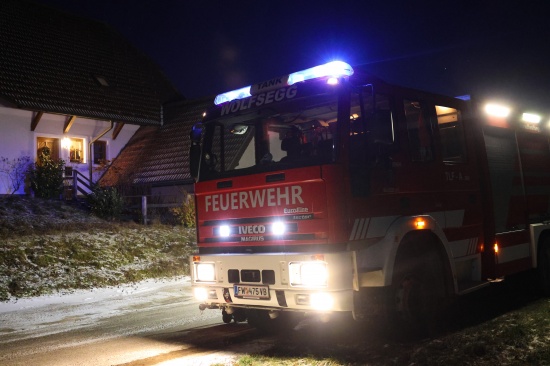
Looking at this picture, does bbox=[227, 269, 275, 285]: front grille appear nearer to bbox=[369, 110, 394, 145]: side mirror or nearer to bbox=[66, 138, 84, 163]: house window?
bbox=[369, 110, 394, 145]: side mirror

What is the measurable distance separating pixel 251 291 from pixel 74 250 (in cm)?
836

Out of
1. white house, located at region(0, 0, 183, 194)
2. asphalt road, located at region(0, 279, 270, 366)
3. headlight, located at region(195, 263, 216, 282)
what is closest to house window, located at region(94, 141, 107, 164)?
white house, located at region(0, 0, 183, 194)

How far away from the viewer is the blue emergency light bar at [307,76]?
586cm

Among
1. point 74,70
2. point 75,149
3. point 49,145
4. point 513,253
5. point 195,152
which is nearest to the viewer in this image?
point 195,152

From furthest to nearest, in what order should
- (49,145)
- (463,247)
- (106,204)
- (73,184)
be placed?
(49,145)
(73,184)
(106,204)
(463,247)

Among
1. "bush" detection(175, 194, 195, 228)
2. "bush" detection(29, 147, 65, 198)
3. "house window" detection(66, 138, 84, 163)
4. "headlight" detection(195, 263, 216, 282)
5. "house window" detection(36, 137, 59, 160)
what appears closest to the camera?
"headlight" detection(195, 263, 216, 282)

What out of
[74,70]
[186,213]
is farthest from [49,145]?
[186,213]

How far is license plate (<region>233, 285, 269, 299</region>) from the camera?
19.3ft

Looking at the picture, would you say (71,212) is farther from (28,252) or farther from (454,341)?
(454,341)

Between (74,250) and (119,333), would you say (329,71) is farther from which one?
(74,250)

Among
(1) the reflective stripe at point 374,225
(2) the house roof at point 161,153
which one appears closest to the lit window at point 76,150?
(2) the house roof at point 161,153

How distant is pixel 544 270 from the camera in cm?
875

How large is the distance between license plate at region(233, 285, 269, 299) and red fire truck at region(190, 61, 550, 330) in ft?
0.06

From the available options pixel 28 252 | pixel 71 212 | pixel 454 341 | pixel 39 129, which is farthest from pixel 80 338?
pixel 39 129
